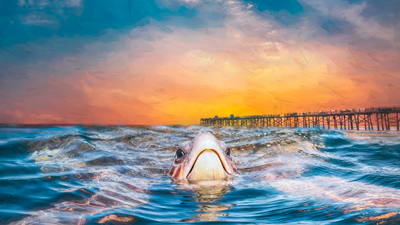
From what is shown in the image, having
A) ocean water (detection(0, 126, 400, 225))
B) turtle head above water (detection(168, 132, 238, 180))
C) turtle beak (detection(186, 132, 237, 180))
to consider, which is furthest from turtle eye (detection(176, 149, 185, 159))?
ocean water (detection(0, 126, 400, 225))

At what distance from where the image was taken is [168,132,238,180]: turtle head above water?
5637 millimetres

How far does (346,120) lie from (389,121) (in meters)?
10.1

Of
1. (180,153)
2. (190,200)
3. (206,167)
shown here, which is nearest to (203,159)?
(206,167)

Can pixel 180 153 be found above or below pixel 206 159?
above

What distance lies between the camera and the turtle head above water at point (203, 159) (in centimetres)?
564

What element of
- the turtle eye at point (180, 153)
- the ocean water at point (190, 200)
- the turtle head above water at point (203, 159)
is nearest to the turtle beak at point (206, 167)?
the turtle head above water at point (203, 159)

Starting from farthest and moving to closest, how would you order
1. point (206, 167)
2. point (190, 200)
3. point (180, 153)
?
point (180, 153) → point (206, 167) → point (190, 200)

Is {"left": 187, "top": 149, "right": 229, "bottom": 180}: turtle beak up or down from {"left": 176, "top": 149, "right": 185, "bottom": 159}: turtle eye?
down

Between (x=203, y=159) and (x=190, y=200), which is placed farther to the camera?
(x=203, y=159)

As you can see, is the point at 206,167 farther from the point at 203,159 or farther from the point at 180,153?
the point at 180,153

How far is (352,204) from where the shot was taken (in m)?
4.27

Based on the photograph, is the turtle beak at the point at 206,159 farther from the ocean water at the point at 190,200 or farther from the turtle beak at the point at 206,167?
the ocean water at the point at 190,200

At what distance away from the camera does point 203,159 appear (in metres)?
5.85

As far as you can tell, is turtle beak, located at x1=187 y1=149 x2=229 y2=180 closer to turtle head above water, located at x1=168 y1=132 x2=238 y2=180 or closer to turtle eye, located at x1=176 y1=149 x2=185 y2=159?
turtle head above water, located at x1=168 y1=132 x2=238 y2=180
